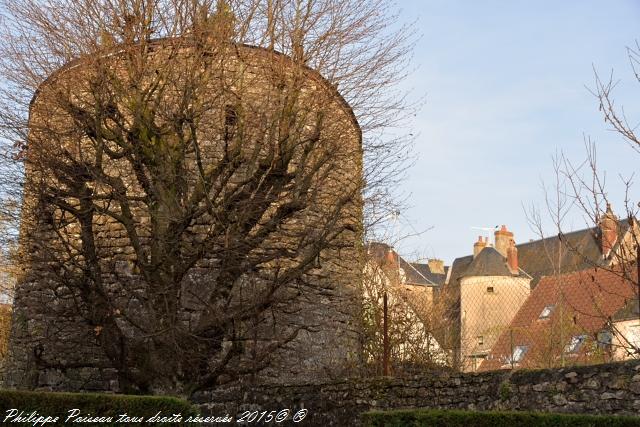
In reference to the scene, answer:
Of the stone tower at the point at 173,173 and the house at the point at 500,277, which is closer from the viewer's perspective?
the stone tower at the point at 173,173

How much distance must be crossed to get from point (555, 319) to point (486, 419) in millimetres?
12045

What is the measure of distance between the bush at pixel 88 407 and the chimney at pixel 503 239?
33669 millimetres

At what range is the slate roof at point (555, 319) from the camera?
16941 millimetres

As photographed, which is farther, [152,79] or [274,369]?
[274,369]

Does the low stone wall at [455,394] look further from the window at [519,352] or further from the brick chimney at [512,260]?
the brick chimney at [512,260]

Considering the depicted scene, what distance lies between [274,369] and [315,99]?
3.69 m

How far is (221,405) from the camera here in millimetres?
10664

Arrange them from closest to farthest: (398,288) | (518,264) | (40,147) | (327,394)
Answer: (40,147) → (327,394) → (398,288) → (518,264)

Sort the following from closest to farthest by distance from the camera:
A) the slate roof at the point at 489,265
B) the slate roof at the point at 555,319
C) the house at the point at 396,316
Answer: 1. the house at the point at 396,316
2. the slate roof at the point at 555,319
3. the slate roof at the point at 489,265

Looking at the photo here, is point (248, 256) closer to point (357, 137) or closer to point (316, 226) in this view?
point (316, 226)

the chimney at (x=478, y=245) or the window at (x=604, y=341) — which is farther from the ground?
the chimney at (x=478, y=245)

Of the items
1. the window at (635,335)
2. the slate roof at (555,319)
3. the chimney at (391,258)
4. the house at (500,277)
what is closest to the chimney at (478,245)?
the house at (500,277)

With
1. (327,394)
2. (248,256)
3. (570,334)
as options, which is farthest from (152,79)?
(570,334)

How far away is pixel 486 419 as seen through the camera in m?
6.30
